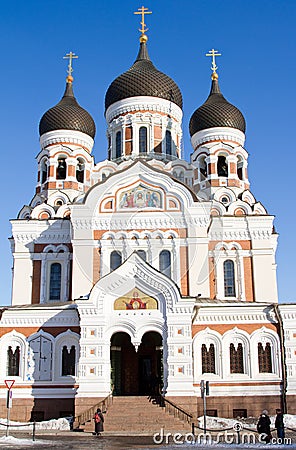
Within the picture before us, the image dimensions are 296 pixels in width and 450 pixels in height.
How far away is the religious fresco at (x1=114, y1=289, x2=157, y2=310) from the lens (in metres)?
20.5

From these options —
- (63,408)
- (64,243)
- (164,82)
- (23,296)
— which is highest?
(164,82)

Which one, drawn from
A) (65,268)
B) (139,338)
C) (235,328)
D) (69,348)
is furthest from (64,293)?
(235,328)

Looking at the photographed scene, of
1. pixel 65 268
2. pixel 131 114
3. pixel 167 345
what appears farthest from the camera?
pixel 131 114

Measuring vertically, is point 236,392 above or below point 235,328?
below

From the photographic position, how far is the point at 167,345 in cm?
2008

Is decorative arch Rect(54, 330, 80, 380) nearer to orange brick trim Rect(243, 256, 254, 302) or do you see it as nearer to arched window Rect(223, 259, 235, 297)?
arched window Rect(223, 259, 235, 297)

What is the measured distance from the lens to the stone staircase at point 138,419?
17812mm

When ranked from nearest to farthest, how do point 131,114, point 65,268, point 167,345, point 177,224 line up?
point 167,345 < point 177,224 < point 65,268 < point 131,114

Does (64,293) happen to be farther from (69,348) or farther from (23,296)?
(69,348)

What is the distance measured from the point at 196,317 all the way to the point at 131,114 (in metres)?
12.9

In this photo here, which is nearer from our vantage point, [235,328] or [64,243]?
[235,328]

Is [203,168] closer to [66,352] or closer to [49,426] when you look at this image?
[66,352]

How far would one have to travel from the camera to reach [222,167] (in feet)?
97.1

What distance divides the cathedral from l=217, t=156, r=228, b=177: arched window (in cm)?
6
